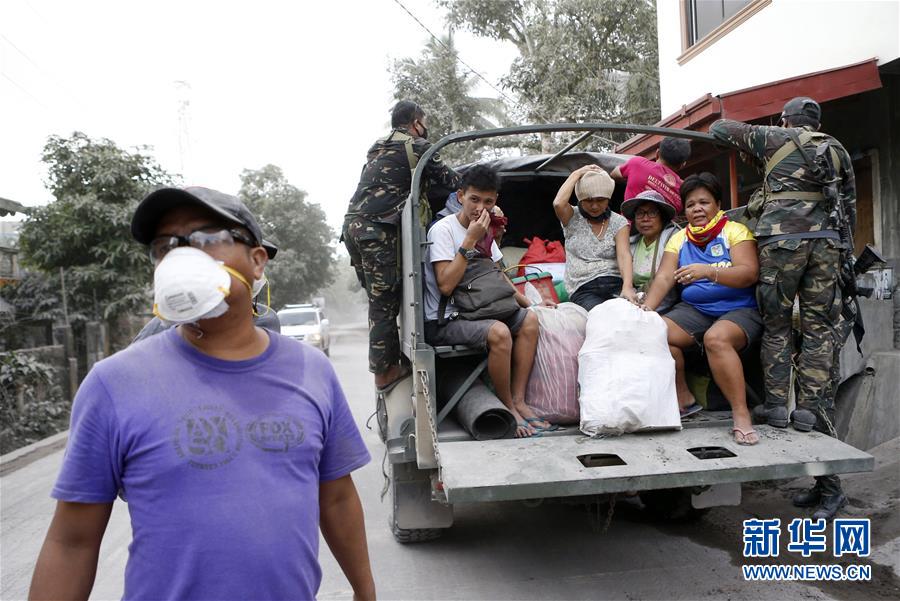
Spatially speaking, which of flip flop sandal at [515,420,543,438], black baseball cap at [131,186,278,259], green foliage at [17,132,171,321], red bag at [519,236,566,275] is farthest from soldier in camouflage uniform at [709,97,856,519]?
green foliage at [17,132,171,321]

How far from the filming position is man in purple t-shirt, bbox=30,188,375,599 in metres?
1.34

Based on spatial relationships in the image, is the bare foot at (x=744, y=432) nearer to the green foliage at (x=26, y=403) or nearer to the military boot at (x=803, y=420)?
the military boot at (x=803, y=420)

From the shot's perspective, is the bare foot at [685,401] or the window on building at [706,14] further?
the window on building at [706,14]

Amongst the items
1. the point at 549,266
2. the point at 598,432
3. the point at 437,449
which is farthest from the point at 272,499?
the point at 549,266

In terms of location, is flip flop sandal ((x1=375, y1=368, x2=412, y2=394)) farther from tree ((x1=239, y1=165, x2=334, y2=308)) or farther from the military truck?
tree ((x1=239, y1=165, x2=334, y2=308))

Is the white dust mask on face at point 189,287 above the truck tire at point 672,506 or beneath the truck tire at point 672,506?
above

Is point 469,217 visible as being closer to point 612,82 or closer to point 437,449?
point 437,449

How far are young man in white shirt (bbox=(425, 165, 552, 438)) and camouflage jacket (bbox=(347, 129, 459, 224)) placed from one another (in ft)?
1.19

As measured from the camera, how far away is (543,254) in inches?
199

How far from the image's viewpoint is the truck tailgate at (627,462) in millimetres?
2902

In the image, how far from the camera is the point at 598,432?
3457 mm

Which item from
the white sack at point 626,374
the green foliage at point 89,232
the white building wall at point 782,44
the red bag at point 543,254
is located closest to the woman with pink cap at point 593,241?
the red bag at point 543,254

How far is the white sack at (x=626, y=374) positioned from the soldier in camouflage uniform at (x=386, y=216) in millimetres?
1370
